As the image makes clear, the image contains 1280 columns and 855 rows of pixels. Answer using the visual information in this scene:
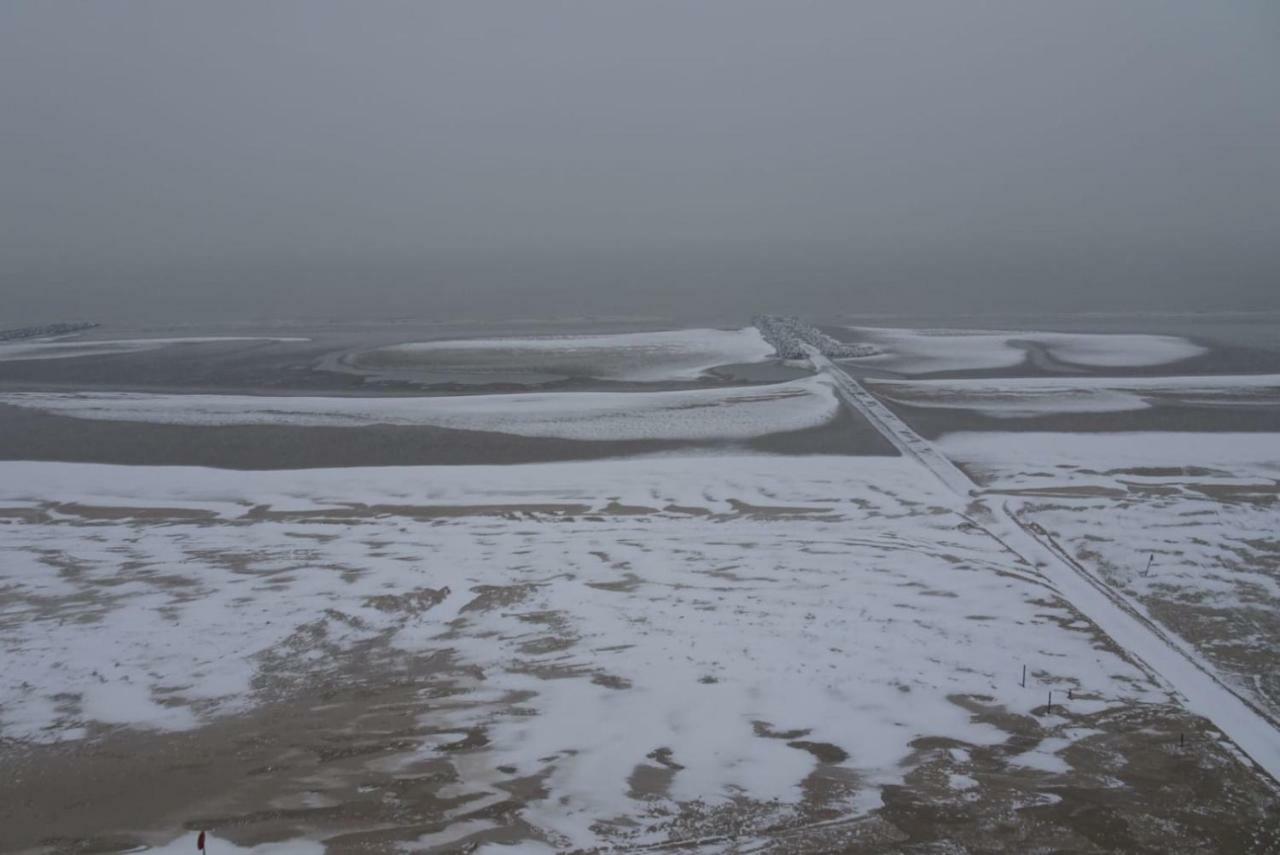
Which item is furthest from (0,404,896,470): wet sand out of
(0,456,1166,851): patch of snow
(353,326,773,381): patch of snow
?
(353,326,773,381): patch of snow

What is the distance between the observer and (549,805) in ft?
21.5

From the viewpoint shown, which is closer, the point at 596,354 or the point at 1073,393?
the point at 1073,393

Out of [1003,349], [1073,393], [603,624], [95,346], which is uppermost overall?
[95,346]

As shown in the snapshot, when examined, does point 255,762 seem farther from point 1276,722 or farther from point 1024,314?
point 1024,314

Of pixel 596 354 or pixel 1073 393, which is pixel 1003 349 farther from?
pixel 596 354

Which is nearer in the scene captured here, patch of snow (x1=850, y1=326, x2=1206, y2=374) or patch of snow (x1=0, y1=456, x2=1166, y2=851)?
patch of snow (x1=0, y1=456, x2=1166, y2=851)

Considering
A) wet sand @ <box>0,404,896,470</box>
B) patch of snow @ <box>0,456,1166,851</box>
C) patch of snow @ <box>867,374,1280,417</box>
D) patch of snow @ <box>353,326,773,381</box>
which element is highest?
patch of snow @ <box>353,326,773,381</box>

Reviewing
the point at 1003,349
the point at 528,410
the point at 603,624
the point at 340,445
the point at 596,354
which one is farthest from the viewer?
the point at 596,354

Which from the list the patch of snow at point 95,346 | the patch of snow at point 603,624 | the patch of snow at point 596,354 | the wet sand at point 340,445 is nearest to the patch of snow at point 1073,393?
the wet sand at point 340,445

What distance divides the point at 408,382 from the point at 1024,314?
35943 mm

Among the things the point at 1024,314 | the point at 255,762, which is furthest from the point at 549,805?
the point at 1024,314

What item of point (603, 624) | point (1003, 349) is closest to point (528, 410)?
point (603, 624)

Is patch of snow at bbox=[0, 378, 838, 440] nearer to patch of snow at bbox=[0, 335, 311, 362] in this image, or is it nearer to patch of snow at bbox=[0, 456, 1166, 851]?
patch of snow at bbox=[0, 456, 1166, 851]

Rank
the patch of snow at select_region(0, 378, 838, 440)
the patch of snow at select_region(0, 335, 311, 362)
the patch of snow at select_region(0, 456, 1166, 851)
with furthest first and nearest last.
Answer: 1. the patch of snow at select_region(0, 335, 311, 362)
2. the patch of snow at select_region(0, 378, 838, 440)
3. the patch of snow at select_region(0, 456, 1166, 851)
